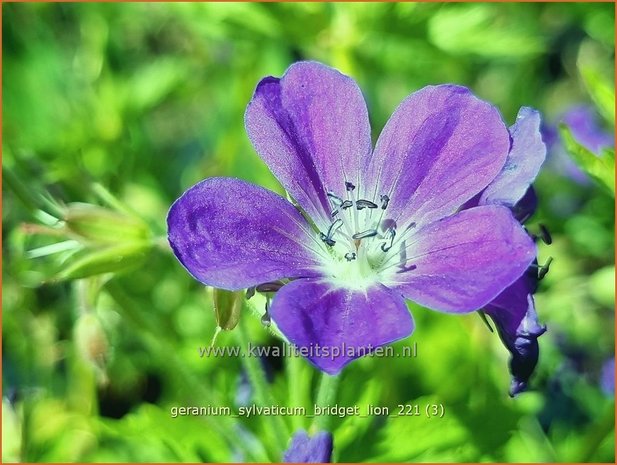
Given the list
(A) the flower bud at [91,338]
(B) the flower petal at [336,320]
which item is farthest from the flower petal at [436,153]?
(A) the flower bud at [91,338]

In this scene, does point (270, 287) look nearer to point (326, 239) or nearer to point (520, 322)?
point (326, 239)

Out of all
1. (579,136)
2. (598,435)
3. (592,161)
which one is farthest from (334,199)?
(579,136)

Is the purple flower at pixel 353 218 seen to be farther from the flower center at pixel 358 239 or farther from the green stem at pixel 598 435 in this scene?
the green stem at pixel 598 435

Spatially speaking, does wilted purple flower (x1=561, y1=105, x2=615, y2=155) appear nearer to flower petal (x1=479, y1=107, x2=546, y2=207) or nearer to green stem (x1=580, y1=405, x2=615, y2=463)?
green stem (x1=580, y1=405, x2=615, y2=463)

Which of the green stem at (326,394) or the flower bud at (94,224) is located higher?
the flower bud at (94,224)

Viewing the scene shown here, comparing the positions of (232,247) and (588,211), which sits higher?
(232,247)

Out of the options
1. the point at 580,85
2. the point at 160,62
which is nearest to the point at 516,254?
the point at 160,62

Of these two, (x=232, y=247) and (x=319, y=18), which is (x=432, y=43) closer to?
(x=319, y=18)
